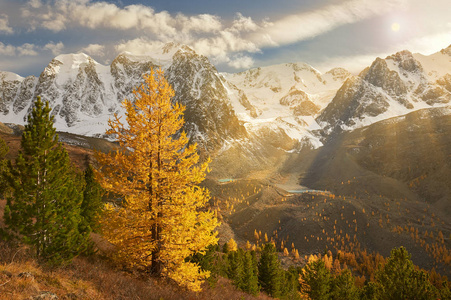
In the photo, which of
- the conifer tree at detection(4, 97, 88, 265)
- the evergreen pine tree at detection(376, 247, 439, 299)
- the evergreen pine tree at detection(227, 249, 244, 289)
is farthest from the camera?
the evergreen pine tree at detection(227, 249, 244, 289)

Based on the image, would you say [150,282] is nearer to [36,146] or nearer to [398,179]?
[36,146]

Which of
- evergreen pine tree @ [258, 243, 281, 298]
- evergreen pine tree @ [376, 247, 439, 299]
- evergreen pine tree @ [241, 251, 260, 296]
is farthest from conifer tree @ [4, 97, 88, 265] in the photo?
evergreen pine tree @ [258, 243, 281, 298]

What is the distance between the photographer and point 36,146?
1357cm

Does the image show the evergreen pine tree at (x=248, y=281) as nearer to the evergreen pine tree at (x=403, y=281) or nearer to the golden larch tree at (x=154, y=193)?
the evergreen pine tree at (x=403, y=281)

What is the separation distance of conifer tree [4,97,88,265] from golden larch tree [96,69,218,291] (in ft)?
12.4

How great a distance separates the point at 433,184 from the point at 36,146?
205m

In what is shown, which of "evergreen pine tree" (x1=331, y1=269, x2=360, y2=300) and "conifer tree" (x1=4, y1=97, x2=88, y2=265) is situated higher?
"conifer tree" (x1=4, y1=97, x2=88, y2=265)

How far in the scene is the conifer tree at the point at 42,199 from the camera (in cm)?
1284

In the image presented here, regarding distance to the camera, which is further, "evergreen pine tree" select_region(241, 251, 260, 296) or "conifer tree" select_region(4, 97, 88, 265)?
"evergreen pine tree" select_region(241, 251, 260, 296)

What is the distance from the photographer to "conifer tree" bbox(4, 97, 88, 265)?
42.1 ft

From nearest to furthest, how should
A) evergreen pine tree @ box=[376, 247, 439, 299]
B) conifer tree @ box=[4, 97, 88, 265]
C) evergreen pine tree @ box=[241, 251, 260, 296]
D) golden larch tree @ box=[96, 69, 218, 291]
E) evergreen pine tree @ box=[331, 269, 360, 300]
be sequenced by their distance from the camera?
golden larch tree @ box=[96, 69, 218, 291]
conifer tree @ box=[4, 97, 88, 265]
evergreen pine tree @ box=[376, 247, 439, 299]
evergreen pine tree @ box=[241, 251, 260, 296]
evergreen pine tree @ box=[331, 269, 360, 300]


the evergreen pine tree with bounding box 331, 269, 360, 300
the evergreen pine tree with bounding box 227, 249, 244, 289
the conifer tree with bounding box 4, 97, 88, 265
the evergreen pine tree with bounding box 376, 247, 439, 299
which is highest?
the conifer tree with bounding box 4, 97, 88, 265

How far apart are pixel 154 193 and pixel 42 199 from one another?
6691mm

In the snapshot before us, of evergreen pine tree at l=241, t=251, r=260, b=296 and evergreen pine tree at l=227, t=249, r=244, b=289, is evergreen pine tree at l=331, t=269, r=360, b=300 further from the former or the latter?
evergreen pine tree at l=227, t=249, r=244, b=289
